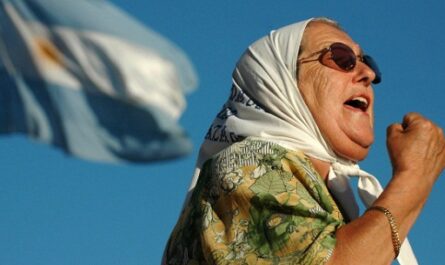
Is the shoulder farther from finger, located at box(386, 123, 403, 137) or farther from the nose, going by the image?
the nose

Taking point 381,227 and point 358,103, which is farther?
point 358,103

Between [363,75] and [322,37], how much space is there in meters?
0.31

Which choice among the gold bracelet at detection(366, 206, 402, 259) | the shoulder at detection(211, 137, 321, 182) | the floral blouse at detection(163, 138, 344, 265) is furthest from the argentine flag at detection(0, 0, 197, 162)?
the gold bracelet at detection(366, 206, 402, 259)

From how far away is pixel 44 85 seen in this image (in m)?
3.29

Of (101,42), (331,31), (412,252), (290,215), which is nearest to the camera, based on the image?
(101,42)

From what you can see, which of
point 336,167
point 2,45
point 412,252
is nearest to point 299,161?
point 336,167

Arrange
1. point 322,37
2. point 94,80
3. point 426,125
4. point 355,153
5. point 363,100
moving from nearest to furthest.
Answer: point 94,80 → point 426,125 → point 355,153 → point 363,100 → point 322,37

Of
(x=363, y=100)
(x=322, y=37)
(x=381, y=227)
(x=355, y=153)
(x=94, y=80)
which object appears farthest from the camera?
(x=322, y=37)

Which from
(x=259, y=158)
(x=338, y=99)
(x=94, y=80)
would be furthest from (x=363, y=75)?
(x=94, y=80)

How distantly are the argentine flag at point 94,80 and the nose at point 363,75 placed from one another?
2.64 meters

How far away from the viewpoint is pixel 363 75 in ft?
19.0

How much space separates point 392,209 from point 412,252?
0.79 meters

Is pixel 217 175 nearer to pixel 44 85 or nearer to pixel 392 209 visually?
pixel 392 209

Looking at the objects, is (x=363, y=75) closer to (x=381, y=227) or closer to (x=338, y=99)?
(x=338, y=99)
